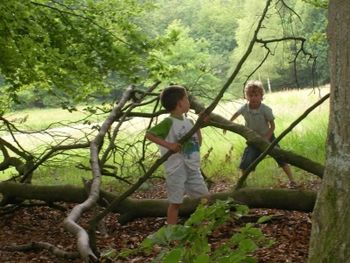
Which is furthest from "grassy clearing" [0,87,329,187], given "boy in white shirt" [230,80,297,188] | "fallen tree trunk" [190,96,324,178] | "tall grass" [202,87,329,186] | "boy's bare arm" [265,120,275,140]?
"fallen tree trunk" [190,96,324,178]

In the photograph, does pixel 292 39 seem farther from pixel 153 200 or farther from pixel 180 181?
pixel 153 200

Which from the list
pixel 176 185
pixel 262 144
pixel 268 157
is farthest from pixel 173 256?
pixel 268 157

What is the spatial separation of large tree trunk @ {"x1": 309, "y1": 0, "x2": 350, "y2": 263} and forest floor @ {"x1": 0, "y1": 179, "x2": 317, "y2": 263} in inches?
53.0

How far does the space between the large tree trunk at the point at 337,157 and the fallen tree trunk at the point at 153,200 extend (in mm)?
1992

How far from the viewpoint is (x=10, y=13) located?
22.5ft

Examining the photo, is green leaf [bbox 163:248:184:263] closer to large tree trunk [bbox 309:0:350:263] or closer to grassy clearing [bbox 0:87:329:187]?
large tree trunk [bbox 309:0:350:263]

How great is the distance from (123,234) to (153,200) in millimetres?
495

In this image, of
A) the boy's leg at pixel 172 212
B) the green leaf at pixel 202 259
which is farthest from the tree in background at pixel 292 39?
the green leaf at pixel 202 259

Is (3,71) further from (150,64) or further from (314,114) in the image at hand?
(314,114)

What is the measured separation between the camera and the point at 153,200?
550 centimetres

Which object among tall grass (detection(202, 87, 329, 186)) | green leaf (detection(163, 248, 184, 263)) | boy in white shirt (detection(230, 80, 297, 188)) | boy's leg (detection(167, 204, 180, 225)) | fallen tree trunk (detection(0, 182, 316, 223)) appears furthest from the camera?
tall grass (detection(202, 87, 329, 186))

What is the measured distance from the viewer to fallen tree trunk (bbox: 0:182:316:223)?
480 cm

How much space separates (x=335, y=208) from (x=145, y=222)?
3.53 meters

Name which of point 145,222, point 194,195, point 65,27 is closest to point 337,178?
point 194,195
